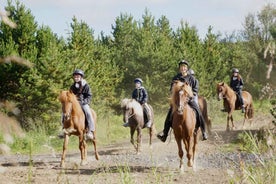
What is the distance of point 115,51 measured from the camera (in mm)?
Answer: 42844

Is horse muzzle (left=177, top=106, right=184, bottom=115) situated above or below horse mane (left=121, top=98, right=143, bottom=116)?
below

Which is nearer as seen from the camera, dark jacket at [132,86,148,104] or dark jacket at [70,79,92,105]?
dark jacket at [70,79,92,105]

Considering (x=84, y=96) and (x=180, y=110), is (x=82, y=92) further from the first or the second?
(x=180, y=110)

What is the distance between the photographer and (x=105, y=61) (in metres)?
36.7

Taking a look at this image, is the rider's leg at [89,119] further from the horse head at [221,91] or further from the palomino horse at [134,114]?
the horse head at [221,91]

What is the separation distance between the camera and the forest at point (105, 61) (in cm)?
2217

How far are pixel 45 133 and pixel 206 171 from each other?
41.2 feet

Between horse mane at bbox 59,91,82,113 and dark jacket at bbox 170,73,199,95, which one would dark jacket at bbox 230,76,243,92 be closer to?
dark jacket at bbox 170,73,199,95

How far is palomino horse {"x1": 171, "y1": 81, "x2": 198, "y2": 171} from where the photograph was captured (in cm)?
940

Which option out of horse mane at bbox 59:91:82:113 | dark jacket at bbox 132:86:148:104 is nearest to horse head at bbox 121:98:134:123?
dark jacket at bbox 132:86:148:104

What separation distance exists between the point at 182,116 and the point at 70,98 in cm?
304

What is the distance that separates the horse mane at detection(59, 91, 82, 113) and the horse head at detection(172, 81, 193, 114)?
9.61 ft

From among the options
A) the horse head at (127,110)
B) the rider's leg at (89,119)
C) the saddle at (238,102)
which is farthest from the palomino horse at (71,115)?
the saddle at (238,102)

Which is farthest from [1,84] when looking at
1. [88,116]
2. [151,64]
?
[151,64]
